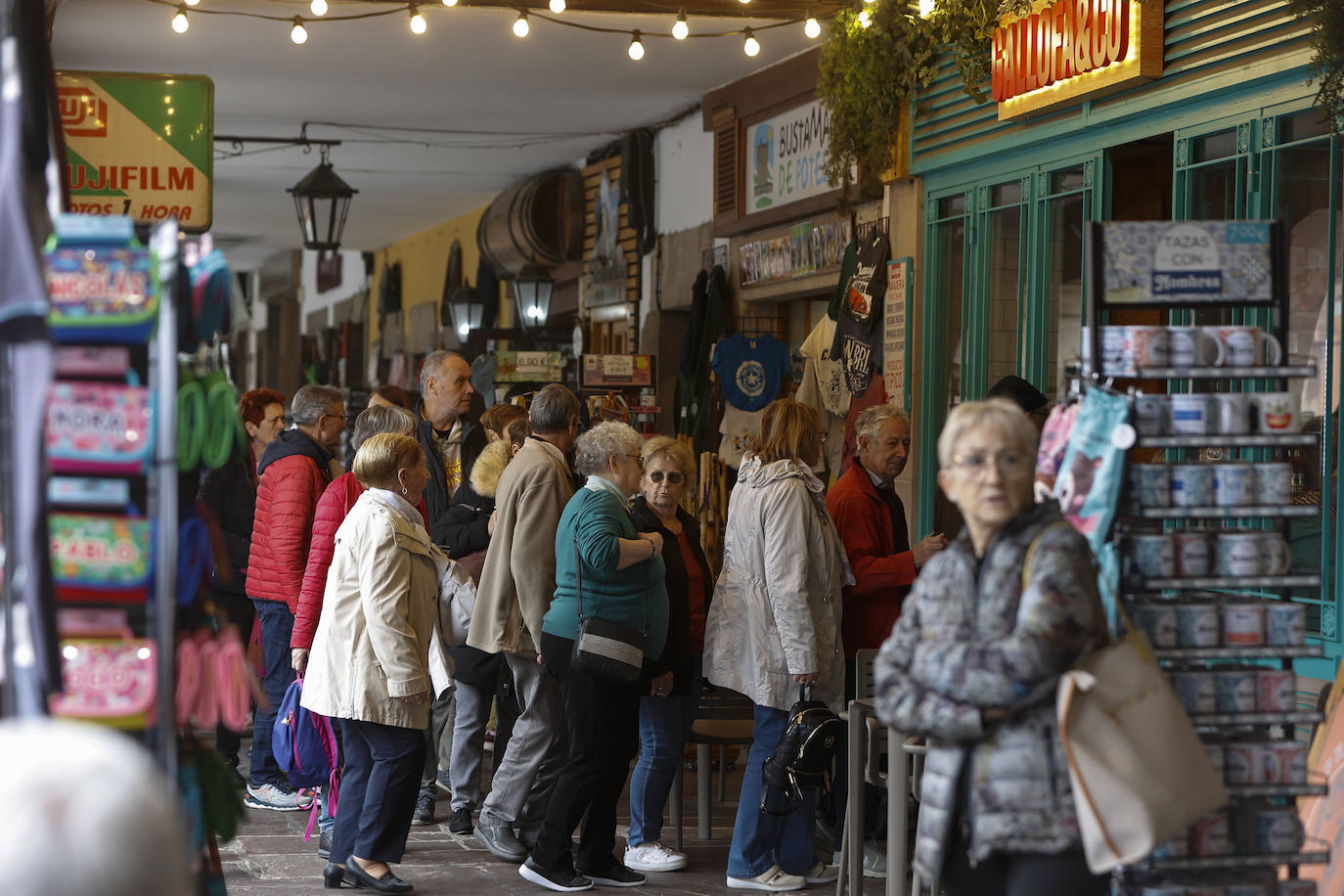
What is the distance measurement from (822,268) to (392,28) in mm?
2727

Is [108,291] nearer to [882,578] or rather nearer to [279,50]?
[882,578]

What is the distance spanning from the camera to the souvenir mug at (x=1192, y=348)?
146 inches

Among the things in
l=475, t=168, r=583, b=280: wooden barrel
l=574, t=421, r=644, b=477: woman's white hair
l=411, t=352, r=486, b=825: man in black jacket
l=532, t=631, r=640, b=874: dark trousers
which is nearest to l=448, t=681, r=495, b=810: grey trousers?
l=411, t=352, r=486, b=825: man in black jacket

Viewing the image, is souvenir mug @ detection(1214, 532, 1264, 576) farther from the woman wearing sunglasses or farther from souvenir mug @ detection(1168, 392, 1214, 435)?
the woman wearing sunglasses

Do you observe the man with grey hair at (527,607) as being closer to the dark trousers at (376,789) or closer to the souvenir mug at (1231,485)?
the dark trousers at (376,789)

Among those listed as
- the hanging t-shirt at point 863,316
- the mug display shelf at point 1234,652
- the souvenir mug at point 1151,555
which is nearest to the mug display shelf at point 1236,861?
the mug display shelf at point 1234,652

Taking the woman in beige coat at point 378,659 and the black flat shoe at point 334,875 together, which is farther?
the black flat shoe at point 334,875

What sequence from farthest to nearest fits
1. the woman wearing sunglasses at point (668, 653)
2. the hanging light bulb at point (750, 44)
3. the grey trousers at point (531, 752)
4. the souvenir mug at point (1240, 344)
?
the hanging light bulb at point (750, 44) < the grey trousers at point (531, 752) < the woman wearing sunglasses at point (668, 653) < the souvenir mug at point (1240, 344)

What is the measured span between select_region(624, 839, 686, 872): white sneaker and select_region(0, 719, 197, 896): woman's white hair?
174 inches

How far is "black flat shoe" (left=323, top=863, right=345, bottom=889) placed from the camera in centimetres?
571

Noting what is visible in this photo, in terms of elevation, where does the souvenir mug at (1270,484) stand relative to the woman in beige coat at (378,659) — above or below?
above

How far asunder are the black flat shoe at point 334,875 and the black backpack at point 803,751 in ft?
5.00

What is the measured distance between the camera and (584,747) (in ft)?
18.8

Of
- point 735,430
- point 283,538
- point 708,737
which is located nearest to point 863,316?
point 735,430
